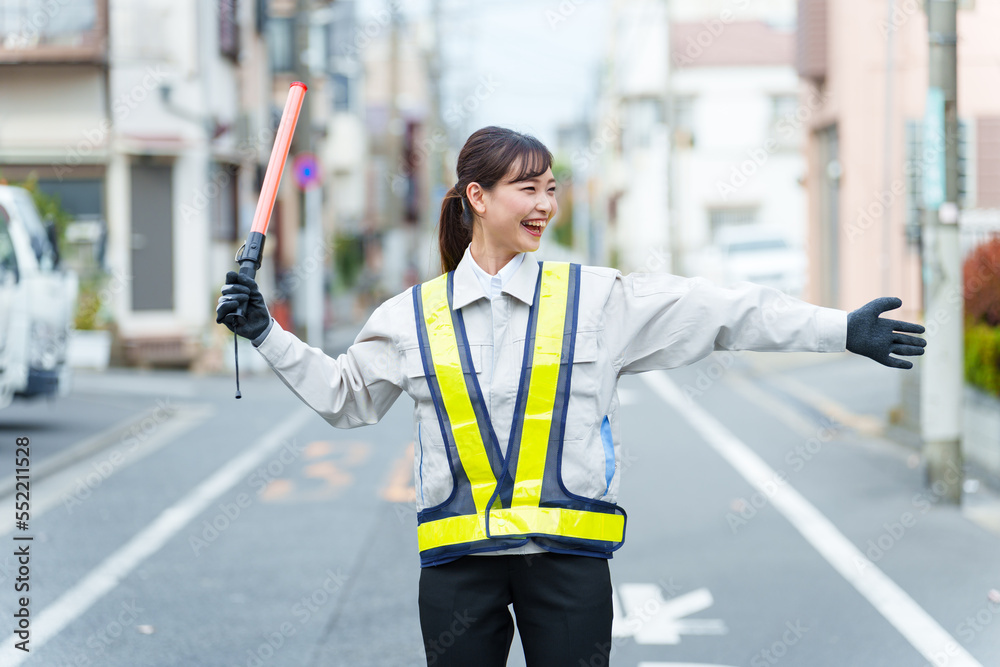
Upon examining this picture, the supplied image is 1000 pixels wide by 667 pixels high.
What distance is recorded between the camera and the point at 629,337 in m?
2.88

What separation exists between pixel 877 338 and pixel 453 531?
1.08 m

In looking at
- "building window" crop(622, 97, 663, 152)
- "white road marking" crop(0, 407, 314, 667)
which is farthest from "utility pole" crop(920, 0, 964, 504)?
"building window" crop(622, 97, 663, 152)

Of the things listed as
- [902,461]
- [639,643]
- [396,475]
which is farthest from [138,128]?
[639,643]

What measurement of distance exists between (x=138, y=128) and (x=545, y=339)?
1800 centimetres

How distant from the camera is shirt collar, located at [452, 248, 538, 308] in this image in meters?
2.81

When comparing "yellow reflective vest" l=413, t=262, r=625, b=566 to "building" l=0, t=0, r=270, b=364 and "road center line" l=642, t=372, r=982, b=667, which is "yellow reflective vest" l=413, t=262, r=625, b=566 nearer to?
"road center line" l=642, t=372, r=982, b=667

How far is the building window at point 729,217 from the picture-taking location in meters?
43.3

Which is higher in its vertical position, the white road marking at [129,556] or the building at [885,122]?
the building at [885,122]

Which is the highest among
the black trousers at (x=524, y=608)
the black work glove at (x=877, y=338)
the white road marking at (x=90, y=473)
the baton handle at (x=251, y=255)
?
the baton handle at (x=251, y=255)

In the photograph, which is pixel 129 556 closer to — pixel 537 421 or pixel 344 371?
pixel 344 371

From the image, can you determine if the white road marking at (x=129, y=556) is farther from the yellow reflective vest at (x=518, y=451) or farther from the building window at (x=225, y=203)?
the building window at (x=225, y=203)

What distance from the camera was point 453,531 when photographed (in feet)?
9.20

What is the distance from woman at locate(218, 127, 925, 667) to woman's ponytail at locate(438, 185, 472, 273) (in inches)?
6.3

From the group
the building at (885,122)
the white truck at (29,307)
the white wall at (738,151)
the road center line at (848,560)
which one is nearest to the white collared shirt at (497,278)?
the road center line at (848,560)
